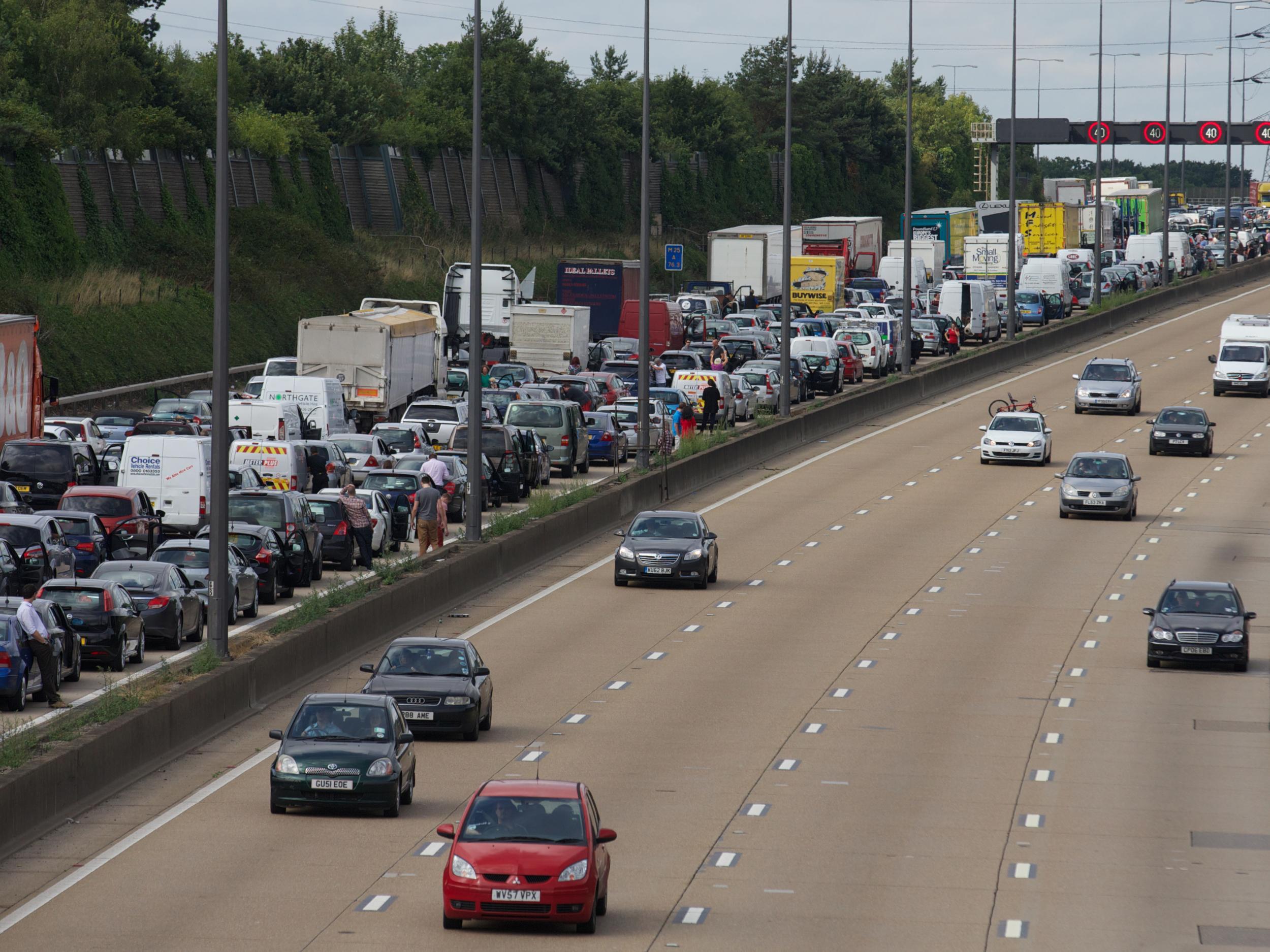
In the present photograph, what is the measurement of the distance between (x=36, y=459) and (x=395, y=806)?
19978 millimetres

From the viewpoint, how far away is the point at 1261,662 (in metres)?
33.7

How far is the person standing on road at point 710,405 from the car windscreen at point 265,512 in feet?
81.1

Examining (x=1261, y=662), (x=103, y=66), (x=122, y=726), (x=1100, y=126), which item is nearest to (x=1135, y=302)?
(x=1100, y=126)

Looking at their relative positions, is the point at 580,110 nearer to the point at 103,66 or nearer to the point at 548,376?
the point at 103,66

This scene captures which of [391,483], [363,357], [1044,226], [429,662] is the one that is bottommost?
[429,662]

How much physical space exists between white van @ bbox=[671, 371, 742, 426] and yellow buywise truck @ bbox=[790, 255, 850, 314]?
24928 millimetres

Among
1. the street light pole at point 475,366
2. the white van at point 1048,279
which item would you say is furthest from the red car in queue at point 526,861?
the white van at point 1048,279

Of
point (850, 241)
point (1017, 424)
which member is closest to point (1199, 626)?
point (1017, 424)

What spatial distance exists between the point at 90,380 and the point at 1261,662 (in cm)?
3839

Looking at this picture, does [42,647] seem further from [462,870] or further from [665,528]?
[665,528]

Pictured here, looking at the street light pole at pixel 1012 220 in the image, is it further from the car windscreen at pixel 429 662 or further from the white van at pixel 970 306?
the car windscreen at pixel 429 662

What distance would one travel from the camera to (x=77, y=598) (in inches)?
1126

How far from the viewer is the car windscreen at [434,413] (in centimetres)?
5144

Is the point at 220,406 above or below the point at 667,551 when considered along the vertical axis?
above
